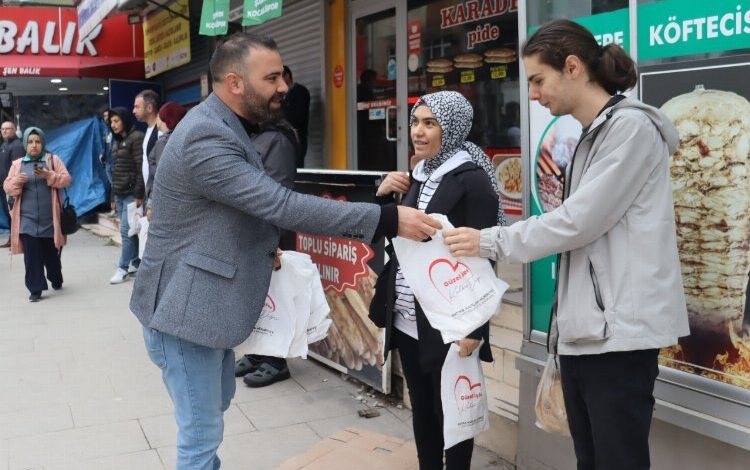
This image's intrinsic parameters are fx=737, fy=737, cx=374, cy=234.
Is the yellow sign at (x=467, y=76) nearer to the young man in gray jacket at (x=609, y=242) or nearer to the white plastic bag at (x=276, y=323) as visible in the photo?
the white plastic bag at (x=276, y=323)

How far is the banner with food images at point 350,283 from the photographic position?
4.55 metres

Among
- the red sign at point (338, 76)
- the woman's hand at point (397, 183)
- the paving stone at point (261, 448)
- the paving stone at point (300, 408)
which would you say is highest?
the red sign at point (338, 76)

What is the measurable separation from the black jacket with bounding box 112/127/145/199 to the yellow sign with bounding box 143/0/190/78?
231 cm

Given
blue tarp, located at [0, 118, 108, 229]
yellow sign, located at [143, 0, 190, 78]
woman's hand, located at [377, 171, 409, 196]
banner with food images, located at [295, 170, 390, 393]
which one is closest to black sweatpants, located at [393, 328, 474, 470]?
woman's hand, located at [377, 171, 409, 196]

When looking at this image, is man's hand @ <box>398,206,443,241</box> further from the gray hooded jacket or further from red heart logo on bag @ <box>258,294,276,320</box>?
red heart logo on bag @ <box>258,294,276,320</box>

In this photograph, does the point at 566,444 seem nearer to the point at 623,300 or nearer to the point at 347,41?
the point at 623,300

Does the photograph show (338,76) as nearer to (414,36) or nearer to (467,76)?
(414,36)

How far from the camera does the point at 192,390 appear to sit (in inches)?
103

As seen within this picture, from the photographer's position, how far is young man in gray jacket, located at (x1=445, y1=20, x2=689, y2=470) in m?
2.05

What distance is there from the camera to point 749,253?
96.7 inches

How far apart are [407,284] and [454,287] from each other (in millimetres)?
428

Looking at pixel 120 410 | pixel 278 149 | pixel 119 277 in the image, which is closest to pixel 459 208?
pixel 278 149

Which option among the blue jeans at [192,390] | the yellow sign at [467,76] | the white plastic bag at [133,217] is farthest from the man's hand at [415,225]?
the white plastic bag at [133,217]

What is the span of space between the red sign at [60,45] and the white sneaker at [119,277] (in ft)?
19.1
